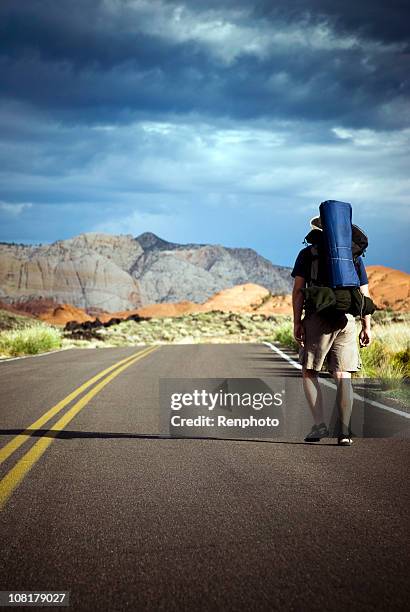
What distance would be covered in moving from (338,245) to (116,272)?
383 feet

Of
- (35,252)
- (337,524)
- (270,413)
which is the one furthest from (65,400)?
(35,252)

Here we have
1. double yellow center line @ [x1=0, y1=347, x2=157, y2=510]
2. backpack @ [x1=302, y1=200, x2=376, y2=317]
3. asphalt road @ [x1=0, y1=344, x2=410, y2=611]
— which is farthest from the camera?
backpack @ [x1=302, y1=200, x2=376, y2=317]

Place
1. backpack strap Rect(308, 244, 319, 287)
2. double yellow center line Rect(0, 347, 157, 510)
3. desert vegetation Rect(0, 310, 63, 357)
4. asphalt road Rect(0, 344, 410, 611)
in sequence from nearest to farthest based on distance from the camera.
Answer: asphalt road Rect(0, 344, 410, 611) → double yellow center line Rect(0, 347, 157, 510) → backpack strap Rect(308, 244, 319, 287) → desert vegetation Rect(0, 310, 63, 357)

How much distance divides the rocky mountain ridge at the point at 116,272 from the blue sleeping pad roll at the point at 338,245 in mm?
105137

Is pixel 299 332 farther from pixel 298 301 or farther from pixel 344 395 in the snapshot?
pixel 344 395

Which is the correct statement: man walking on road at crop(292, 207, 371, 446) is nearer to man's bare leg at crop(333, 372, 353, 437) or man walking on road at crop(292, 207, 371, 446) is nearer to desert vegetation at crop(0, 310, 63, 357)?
man's bare leg at crop(333, 372, 353, 437)

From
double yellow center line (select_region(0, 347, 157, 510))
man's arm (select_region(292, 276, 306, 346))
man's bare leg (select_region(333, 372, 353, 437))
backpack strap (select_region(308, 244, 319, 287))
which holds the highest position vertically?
backpack strap (select_region(308, 244, 319, 287))

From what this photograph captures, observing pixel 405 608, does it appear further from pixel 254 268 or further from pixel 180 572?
pixel 254 268

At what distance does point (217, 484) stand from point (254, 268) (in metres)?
157

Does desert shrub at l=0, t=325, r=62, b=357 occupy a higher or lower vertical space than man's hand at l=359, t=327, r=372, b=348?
lower

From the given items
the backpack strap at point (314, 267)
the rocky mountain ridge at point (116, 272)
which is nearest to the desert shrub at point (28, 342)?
the backpack strap at point (314, 267)

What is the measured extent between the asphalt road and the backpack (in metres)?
1.51

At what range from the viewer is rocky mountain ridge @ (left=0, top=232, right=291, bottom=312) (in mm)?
116500

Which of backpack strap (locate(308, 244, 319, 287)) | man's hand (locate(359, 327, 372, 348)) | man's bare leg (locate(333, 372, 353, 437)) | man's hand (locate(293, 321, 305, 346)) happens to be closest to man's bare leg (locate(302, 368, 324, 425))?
man's bare leg (locate(333, 372, 353, 437))
